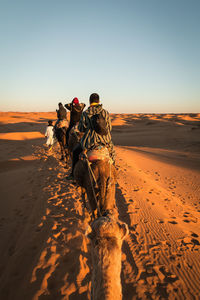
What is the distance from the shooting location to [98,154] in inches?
110

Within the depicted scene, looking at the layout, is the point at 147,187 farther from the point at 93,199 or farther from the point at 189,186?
the point at 93,199

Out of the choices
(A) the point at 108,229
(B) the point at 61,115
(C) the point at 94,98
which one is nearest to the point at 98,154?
(C) the point at 94,98

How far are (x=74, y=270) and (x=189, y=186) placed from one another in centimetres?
697

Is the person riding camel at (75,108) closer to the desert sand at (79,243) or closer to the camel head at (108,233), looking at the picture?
the desert sand at (79,243)

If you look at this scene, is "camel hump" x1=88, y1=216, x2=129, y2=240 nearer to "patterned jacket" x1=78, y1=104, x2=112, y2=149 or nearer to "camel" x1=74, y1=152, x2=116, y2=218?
"camel" x1=74, y1=152, x2=116, y2=218

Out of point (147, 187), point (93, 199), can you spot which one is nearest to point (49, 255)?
point (93, 199)

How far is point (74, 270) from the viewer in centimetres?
262

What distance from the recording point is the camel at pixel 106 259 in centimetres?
136

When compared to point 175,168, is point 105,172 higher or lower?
higher

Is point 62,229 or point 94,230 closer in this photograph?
point 94,230

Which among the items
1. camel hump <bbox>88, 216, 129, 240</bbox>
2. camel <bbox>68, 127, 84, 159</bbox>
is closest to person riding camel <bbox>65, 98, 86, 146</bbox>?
camel <bbox>68, 127, 84, 159</bbox>

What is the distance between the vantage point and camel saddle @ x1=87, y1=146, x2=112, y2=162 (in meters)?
2.77

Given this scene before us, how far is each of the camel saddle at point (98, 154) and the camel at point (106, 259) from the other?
1.14 m

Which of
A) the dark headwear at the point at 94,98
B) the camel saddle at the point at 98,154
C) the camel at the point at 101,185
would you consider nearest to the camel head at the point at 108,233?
the camel at the point at 101,185
